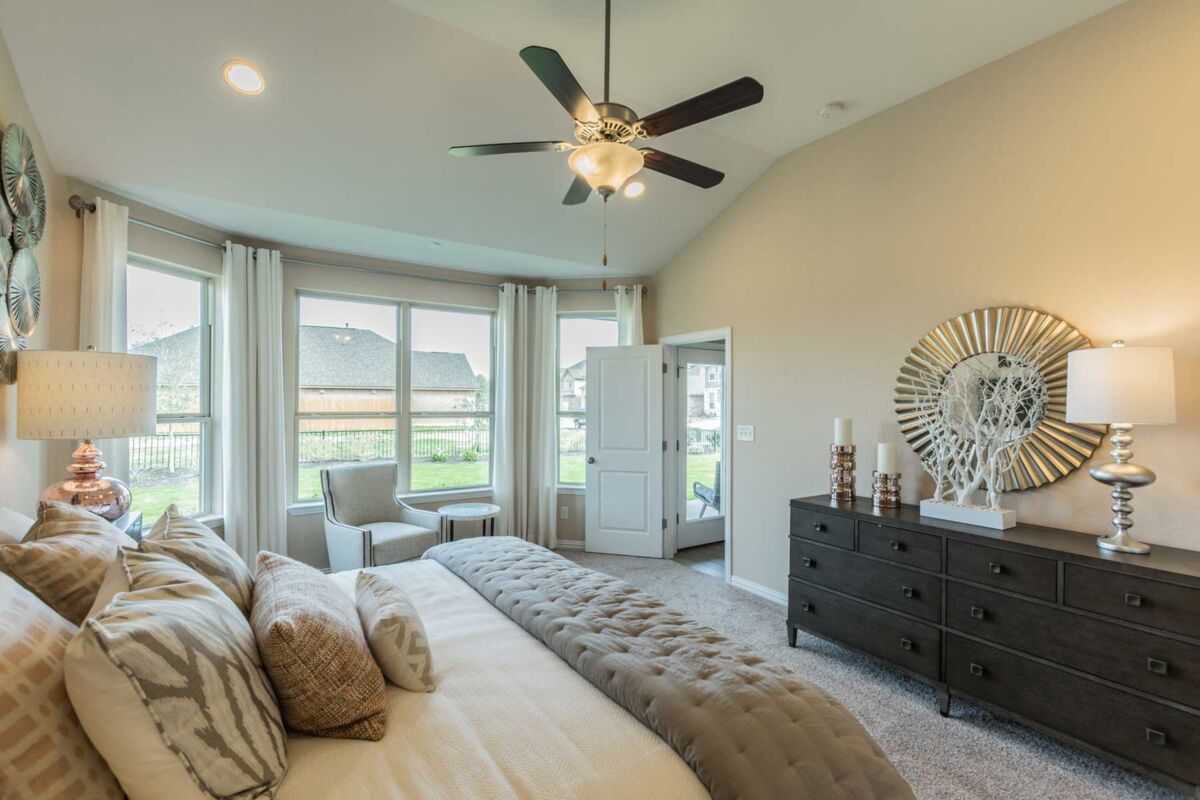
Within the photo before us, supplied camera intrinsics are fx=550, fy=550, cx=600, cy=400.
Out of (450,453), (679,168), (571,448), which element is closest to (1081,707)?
(679,168)

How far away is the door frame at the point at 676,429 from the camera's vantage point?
4309mm

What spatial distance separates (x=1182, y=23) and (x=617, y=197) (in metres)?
2.83

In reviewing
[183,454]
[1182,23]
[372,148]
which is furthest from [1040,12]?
[183,454]

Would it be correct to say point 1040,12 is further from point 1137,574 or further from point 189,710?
point 189,710

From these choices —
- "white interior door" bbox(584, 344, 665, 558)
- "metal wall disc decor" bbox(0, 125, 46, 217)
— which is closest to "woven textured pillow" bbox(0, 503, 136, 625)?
"metal wall disc decor" bbox(0, 125, 46, 217)

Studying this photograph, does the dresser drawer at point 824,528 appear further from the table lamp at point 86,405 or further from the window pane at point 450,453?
the table lamp at point 86,405

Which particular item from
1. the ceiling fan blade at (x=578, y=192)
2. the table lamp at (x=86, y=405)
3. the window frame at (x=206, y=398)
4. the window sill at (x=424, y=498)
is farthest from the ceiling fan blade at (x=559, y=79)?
the window sill at (x=424, y=498)

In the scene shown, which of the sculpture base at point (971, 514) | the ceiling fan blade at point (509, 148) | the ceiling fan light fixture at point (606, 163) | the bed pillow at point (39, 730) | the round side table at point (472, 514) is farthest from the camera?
the round side table at point (472, 514)

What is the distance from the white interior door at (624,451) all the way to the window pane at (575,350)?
0.95ft

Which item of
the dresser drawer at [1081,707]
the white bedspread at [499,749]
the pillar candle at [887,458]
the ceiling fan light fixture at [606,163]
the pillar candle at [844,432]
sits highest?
the ceiling fan light fixture at [606,163]

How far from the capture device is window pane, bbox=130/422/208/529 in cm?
353

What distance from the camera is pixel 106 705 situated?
0.87 metres

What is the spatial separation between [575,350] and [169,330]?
3.20 metres

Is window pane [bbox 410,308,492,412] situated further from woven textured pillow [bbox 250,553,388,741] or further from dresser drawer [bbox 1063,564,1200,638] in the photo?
dresser drawer [bbox 1063,564,1200,638]
